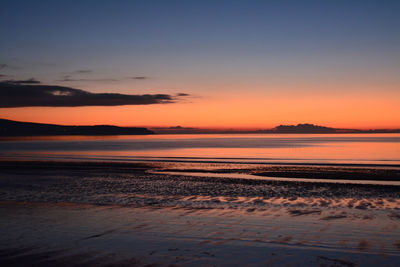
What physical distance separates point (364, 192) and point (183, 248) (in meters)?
13.5

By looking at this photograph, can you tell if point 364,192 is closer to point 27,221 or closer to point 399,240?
point 399,240

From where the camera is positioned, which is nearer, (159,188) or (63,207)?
(63,207)

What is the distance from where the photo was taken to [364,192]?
18.8 meters

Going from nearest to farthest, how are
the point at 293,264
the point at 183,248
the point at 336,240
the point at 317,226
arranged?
the point at 293,264 < the point at 183,248 < the point at 336,240 < the point at 317,226

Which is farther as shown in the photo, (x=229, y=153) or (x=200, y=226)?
(x=229, y=153)

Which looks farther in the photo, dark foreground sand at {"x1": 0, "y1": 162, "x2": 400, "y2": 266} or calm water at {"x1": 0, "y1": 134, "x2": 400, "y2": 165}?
calm water at {"x1": 0, "y1": 134, "x2": 400, "y2": 165}

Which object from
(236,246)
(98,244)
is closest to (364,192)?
(236,246)

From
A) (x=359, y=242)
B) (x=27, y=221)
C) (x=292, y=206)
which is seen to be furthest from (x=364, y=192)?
(x=27, y=221)

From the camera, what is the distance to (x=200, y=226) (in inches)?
450

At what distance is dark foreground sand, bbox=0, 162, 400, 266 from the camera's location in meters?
8.38

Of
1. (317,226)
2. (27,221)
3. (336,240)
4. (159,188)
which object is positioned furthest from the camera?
(159,188)

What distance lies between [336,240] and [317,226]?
1.62m

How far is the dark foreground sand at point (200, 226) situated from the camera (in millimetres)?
8375

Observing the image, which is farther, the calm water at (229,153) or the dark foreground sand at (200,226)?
the calm water at (229,153)
